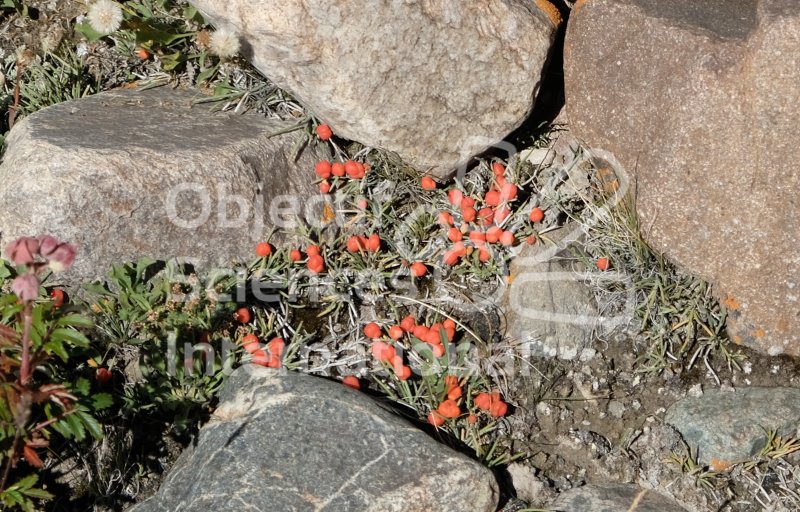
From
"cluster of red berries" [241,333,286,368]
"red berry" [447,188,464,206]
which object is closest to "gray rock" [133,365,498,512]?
"cluster of red berries" [241,333,286,368]

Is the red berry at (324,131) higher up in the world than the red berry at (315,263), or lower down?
higher up

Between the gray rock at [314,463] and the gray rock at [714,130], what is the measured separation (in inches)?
66.3

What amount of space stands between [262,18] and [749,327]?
287cm

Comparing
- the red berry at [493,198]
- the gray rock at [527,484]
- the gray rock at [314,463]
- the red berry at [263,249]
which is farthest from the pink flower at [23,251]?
the red berry at [493,198]

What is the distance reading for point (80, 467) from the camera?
146 inches

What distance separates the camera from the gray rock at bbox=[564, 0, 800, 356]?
3.98 metres

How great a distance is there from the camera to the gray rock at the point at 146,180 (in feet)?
13.0

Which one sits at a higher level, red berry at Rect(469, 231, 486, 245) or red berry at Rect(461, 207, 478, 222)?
red berry at Rect(461, 207, 478, 222)

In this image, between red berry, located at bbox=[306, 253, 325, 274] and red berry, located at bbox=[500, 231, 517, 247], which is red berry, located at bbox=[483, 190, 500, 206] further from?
red berry, located at bbox=[306, 253, 325, 274]

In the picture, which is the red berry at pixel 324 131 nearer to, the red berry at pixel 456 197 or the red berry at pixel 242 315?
the red berry at pixel 456 197

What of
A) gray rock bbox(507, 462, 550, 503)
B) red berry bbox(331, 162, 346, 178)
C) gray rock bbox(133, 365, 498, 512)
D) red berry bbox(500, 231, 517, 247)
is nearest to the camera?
gray rock bbox(133, 365, 498, 512)

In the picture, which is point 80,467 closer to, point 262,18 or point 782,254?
point 262,18

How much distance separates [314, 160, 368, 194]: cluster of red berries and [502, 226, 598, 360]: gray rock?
0.97m

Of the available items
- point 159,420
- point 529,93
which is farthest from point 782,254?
point 159,420
